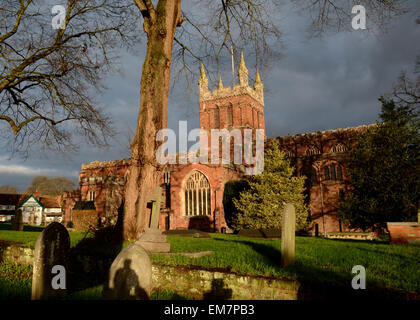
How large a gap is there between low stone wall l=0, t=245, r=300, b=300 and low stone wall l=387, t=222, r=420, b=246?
26.4 ft

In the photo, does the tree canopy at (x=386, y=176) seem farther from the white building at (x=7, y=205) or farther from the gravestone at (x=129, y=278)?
the white building at (x=7, y=205)

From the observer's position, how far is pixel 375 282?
4.66 m

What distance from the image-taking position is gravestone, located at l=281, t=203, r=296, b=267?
6090mm

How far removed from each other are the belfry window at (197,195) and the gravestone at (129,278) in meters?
25.0

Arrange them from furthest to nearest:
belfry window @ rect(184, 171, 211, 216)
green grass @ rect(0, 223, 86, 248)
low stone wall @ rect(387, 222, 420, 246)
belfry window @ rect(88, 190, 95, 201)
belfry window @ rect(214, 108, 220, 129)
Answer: belfry window @ rect(214, 108, 220, 129) → belfry window @ rect(88, 190, 95, 201) → belfry window @ rect(184, 171, 211, 216) → low stone wall @ rect(387, 222, 420, 246) → green grass @ rect(0, 223, 86, 248)

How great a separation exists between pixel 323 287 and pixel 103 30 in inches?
524

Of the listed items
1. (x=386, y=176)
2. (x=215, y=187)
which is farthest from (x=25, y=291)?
(x=215, y=187)

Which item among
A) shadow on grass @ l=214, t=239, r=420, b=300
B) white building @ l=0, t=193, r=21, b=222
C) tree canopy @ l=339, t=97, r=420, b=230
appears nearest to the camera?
shadow on grass @ l=214, t=239, r=420, b=300

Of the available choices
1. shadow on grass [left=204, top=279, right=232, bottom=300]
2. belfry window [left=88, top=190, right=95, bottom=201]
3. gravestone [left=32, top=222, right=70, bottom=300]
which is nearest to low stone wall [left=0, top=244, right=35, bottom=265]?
gravestone [left=32, top=222, right=70, bottom=300]

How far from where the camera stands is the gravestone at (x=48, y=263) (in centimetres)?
443

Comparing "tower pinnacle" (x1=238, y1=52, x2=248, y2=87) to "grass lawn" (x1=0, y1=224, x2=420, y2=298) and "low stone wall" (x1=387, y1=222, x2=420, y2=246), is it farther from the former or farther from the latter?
"grass lawn" (x1=0, y1=224, x2=420, y2=298)

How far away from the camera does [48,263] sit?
14.7ft

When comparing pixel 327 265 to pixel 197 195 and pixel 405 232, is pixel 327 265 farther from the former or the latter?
pixel 197 195
